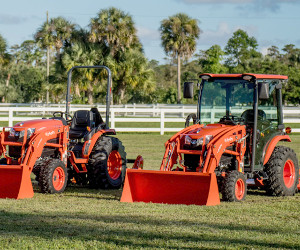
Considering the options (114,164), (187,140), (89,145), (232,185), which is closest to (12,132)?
(89,145)

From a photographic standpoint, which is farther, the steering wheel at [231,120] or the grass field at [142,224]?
the steering wheel at [231,120]

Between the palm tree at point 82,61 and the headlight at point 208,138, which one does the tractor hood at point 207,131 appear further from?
the palm tree at point 82,61

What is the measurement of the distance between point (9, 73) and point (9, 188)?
2285 inches

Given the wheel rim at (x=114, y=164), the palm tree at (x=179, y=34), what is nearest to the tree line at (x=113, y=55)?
the palm tree at (x=179, y=34)

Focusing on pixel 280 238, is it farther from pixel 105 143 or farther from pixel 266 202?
pixel 105 143

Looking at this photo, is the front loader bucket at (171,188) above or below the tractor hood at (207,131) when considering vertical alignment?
below

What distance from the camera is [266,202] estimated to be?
988 centimetres

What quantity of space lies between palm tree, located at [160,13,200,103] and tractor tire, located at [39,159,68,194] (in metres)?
46.5

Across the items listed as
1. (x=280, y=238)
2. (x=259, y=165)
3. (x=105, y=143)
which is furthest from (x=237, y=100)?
(x=280, y=238)

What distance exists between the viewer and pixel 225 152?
32.3ft

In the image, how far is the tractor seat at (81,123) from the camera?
458 inches

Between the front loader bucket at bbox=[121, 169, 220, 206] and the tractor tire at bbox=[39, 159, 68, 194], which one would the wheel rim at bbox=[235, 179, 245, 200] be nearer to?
the front loader bucket at bbox=[121, 169, 220, 206]

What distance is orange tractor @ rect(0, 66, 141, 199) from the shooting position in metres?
10.1

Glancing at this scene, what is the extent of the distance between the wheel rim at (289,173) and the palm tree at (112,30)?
128 ft
